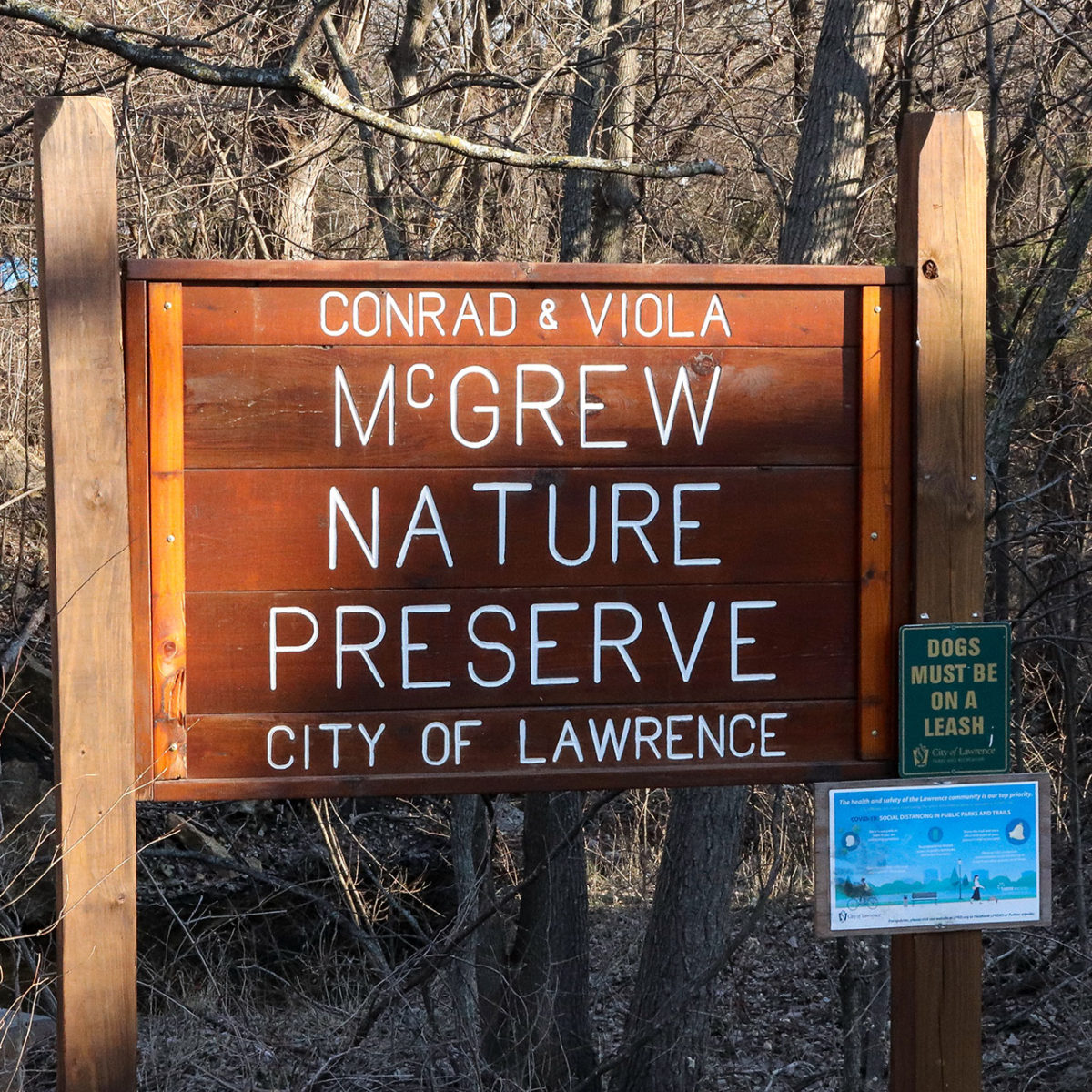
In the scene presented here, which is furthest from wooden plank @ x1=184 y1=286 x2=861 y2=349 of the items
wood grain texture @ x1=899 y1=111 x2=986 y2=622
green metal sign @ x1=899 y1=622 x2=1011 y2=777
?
green metal sign @ x1=899 y1=622 x2=1011 y2=777

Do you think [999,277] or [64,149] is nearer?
[64,149]

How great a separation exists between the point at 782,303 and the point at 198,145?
5118mm

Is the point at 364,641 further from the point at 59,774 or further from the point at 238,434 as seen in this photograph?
the point at 59,774

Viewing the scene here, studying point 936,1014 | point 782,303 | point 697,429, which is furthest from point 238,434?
point 936,1014

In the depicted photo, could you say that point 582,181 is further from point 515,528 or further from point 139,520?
point 139,520

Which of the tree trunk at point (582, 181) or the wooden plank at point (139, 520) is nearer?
the wooden plank at point (139, 520)

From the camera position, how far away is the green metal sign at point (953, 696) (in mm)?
2389

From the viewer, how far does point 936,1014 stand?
243cm

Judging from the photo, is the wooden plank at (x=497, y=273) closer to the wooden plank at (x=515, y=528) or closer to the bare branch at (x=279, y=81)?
the wooden plank at (x=515, y=528)

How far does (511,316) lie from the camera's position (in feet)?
7.60

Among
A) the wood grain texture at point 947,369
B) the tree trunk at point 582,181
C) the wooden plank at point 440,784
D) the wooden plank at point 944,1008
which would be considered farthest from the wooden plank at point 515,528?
the tree trunk at point 582,181

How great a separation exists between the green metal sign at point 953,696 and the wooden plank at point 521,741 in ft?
0.45

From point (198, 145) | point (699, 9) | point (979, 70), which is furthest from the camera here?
point (699, 9)

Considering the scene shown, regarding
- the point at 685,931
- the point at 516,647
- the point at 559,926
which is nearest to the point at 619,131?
the point at 685,931
